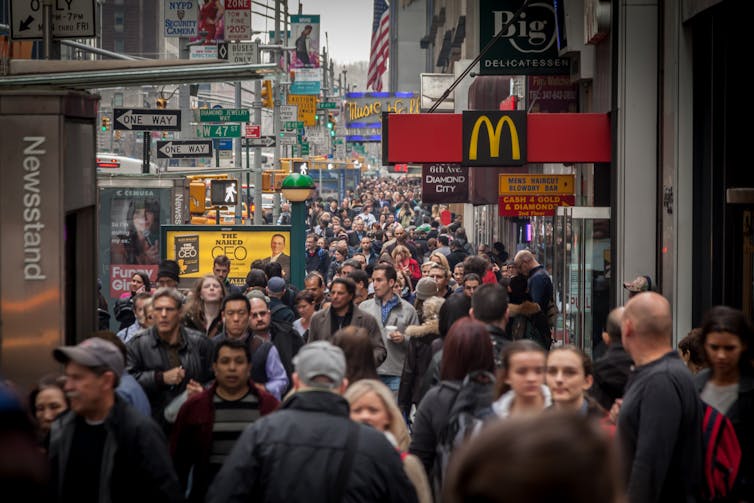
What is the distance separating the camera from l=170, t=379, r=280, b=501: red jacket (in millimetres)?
6832

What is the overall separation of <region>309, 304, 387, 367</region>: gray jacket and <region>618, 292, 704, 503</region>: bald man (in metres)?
4.42

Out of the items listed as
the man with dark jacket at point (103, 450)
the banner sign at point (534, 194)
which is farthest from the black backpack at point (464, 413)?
the banner sign at point (534, 194)

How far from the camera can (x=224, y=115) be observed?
29266mm

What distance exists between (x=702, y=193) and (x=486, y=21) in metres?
7.43

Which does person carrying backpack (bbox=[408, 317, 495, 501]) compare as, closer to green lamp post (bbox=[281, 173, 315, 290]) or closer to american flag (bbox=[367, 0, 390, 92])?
green lamp post (bbox=[281, 173, 315, 290])

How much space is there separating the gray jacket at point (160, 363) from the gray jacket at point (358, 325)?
203cm

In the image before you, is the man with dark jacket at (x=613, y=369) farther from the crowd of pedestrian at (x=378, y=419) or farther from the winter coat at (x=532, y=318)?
the winter coat at (x=532, y=318)

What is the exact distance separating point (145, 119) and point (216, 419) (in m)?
18.0

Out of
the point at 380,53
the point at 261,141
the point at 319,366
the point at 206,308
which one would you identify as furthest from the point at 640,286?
the point at 380,53

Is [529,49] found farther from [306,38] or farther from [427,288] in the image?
[306,38]

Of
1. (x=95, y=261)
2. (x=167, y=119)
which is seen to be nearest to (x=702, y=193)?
(x=95, y=261)

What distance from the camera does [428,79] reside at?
1677 inches

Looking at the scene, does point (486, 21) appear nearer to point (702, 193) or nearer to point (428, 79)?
point (702, 193)

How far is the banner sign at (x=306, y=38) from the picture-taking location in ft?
151
